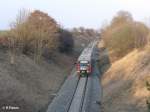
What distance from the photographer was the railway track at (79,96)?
3234 centimetres

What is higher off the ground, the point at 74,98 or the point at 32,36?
the point at 32,36

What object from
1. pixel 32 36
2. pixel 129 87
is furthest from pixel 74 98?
pixel 32 36

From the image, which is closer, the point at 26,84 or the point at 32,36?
the point at 26,84

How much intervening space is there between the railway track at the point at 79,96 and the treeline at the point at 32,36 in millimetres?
8849

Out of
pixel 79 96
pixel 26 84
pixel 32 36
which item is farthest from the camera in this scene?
pixel 32 36

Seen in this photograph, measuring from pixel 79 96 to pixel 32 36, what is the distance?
26.9 meters

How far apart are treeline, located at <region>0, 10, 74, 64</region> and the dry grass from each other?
1280cm

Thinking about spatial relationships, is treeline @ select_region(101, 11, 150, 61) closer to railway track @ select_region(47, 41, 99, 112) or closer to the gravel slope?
the gravel slope

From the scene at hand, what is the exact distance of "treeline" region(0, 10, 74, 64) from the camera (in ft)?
193

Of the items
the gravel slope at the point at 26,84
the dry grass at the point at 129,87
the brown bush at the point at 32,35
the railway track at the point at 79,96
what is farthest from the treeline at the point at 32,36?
the dry grass at the point at 129,87

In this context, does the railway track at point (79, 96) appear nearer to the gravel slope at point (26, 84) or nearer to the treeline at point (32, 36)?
the gravel slope at point (26, 84)

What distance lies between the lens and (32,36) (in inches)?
2512

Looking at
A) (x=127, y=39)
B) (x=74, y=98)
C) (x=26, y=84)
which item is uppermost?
(x=127, y=39)

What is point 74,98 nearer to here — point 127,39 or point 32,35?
point 32,35
